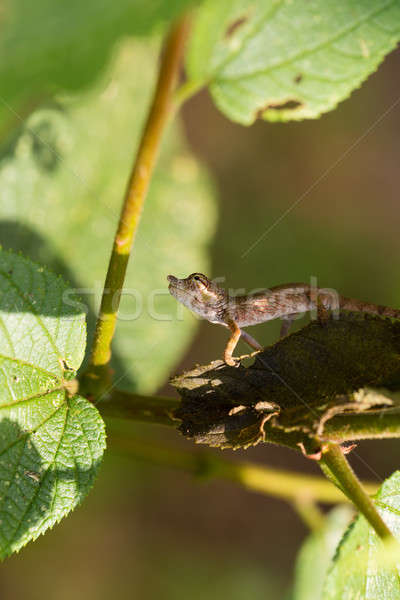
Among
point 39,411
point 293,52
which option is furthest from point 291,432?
point 293,52

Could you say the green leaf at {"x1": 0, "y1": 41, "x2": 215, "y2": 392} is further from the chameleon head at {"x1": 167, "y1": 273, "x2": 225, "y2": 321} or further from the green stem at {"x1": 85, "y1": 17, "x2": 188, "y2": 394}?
the green stem at {"x1": 85, "y1": 17, "x2": 188, "y2": 394}

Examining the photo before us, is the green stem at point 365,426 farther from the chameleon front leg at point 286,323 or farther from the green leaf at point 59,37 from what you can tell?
the chameleon front leg at point 286,323

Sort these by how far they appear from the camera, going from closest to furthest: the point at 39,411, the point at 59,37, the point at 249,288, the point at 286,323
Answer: the point at 59,37 < the point at 39,411 < the point at 286,323 < the point at 249,288

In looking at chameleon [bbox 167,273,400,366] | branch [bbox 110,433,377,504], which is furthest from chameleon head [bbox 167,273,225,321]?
branch [bbox 110,433,377,504]

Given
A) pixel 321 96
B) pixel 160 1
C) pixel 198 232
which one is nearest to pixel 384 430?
pixel 321 96

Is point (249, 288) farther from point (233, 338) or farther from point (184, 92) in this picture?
point (184, 92)

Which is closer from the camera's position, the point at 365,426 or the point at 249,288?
the point at 365,426

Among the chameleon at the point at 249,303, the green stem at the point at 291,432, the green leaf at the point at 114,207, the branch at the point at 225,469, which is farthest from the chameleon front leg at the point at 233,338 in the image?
the green stem at the point at 291,432
